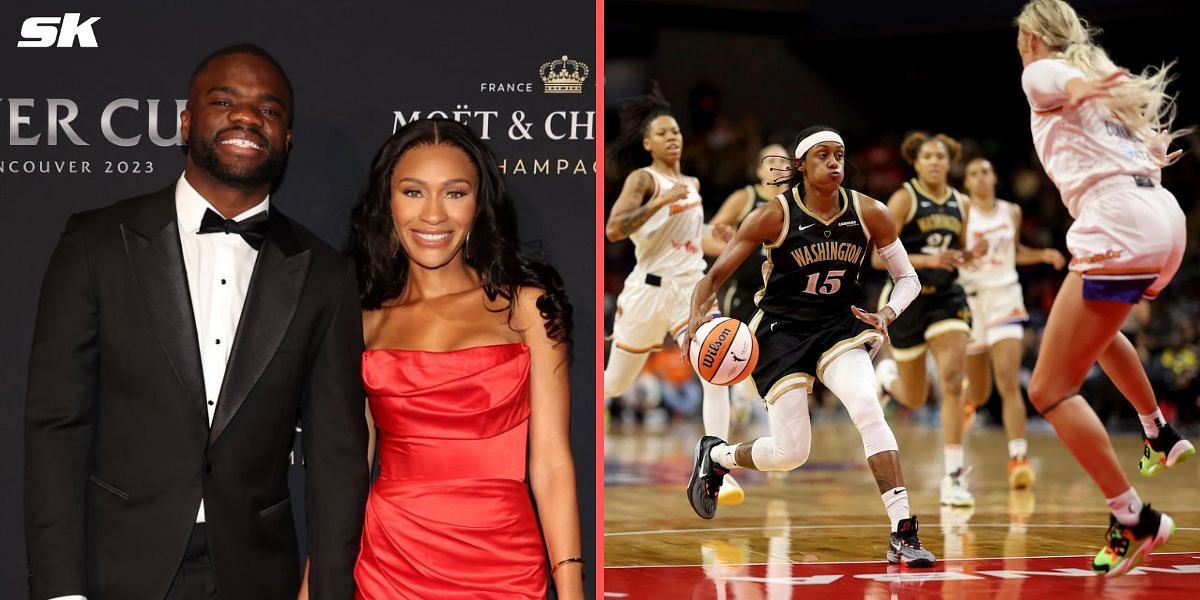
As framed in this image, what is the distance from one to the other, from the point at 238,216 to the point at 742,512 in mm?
4783

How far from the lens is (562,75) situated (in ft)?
11.8

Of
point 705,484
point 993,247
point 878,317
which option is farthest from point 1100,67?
point 993,247

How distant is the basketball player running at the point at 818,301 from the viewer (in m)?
5.56

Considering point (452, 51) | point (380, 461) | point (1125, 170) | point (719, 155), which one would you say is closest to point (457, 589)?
point (380, 461)

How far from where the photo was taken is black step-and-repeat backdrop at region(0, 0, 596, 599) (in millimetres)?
3531

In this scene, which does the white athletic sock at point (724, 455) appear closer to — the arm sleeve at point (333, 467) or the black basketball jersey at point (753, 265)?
the black basketball jersey at point (753, 265)

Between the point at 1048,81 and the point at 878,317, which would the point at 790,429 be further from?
the point at 1048,81

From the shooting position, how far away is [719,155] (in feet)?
59.4

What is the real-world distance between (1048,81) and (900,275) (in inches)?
46.5

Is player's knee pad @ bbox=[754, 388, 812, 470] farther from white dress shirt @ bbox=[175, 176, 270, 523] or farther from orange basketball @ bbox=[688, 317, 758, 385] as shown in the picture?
white dress shirt @ bbox=[175, 176, 270, 523]

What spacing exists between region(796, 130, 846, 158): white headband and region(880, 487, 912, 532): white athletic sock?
5.04 feet

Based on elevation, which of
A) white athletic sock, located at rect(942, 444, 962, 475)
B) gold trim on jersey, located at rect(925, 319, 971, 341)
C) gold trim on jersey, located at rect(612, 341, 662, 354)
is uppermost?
gold trim on jersey, located at rect(925, 319, 971, 341)

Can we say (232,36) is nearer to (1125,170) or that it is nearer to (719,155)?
(1125,170)

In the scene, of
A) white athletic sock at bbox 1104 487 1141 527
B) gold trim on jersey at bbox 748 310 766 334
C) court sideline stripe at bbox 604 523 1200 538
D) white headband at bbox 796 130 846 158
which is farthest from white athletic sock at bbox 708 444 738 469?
white athletic sock at bbox 1104 487 1141 527
